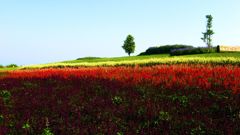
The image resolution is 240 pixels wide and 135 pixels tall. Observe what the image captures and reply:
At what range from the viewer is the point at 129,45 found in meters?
83.1

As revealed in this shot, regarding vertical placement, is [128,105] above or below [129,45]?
below

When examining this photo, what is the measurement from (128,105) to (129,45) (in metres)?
71.7

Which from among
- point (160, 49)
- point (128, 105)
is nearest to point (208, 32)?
point (160, 49)

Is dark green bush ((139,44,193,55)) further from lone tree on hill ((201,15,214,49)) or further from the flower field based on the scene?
the flower field

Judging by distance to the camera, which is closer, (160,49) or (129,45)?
(160,49)

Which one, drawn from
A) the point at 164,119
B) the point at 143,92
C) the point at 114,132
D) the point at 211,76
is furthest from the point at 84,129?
the point at 211,76

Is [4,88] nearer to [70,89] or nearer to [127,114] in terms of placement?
[70,89]

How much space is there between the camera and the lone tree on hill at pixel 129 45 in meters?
82.8

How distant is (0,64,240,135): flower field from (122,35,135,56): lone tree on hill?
6579 centimetres

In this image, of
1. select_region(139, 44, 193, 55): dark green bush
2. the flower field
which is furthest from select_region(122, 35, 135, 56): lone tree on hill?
the flower field

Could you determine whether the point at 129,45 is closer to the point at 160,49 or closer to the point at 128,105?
the point at 160,49

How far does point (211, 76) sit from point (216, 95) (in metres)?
3.33

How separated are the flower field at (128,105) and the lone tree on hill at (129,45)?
6579 centimetres

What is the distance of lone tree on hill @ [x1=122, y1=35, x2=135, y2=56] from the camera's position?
3260 inches
